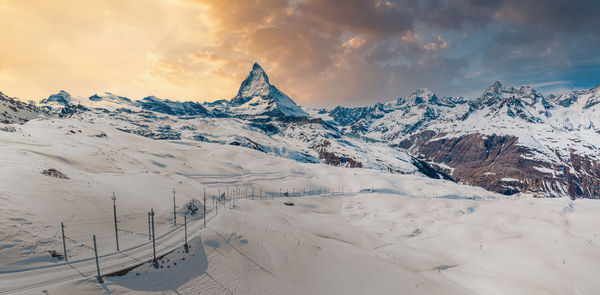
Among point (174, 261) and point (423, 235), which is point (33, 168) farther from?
point (423, 235)

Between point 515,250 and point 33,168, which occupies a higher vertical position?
point 33,168

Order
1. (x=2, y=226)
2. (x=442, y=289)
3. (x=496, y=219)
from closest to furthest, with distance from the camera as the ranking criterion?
(x=2, y=226)
(x=442, y=289)
(x=496, y=219)

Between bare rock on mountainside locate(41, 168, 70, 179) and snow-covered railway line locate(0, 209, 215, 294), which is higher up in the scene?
bare rock on mountainside locate(41, 168, 70, 179)

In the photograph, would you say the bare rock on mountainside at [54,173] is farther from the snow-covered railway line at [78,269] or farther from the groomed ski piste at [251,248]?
the snow-covered railway line at [78,269]

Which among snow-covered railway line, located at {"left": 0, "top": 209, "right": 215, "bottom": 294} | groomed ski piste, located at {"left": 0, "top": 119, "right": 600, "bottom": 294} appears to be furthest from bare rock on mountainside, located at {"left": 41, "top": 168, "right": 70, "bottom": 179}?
snow-covered railway line, located at {"left": 0, "top": 209, "right": 215, "bottom": 294}

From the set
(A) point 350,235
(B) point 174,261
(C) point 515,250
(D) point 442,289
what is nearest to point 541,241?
(C) point 515,250

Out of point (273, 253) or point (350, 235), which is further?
point (350, 235)

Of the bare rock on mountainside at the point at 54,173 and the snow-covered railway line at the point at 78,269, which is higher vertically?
the bare rock on mountainside at the point at 54,173

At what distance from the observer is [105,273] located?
108 ft

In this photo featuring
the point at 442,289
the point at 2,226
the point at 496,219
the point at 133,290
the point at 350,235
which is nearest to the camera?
the point at 133,290

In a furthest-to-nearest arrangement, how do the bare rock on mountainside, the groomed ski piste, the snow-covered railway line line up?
the bare rock on mountainside, the groomed ski piste, the snow-covered railway line

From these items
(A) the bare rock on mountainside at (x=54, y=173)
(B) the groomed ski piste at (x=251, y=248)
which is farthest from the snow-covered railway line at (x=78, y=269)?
(A) the bare rock on mountainside at (x=54, y=173)

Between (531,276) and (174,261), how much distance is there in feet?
A: 216

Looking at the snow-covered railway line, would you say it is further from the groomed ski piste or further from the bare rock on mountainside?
the bare rock on mountainside
